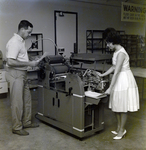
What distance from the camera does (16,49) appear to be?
206cm

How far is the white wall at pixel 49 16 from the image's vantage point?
2.63m

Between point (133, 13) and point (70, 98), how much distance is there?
998 mm

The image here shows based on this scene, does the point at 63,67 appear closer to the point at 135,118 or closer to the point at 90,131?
the point at 90,131

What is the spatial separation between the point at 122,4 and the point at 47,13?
1.76 m

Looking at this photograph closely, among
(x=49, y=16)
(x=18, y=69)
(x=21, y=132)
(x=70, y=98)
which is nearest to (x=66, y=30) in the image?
(x=49, y=16)

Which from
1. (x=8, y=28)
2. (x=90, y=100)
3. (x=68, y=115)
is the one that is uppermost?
(x=8, y=28)

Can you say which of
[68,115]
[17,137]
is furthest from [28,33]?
[17,137]

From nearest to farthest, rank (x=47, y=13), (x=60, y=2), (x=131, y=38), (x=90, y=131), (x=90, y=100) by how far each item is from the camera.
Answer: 1. (x=90, y=100)
2. (x=90, y=131)
3. (x=131, y=38)
4. (x=60, y=2)
5. (x=47, y=13)

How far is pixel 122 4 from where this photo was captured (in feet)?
7.16

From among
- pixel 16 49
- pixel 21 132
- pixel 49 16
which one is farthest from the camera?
pixel 49 16

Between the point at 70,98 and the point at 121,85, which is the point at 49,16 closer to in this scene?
the point at 70,98

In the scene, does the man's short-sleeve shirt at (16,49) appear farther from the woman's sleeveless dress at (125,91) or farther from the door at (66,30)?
the door at (66,30)

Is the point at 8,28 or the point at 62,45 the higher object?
the point at 8,28

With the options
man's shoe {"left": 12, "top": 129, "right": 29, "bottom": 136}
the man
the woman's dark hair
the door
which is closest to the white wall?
the door
